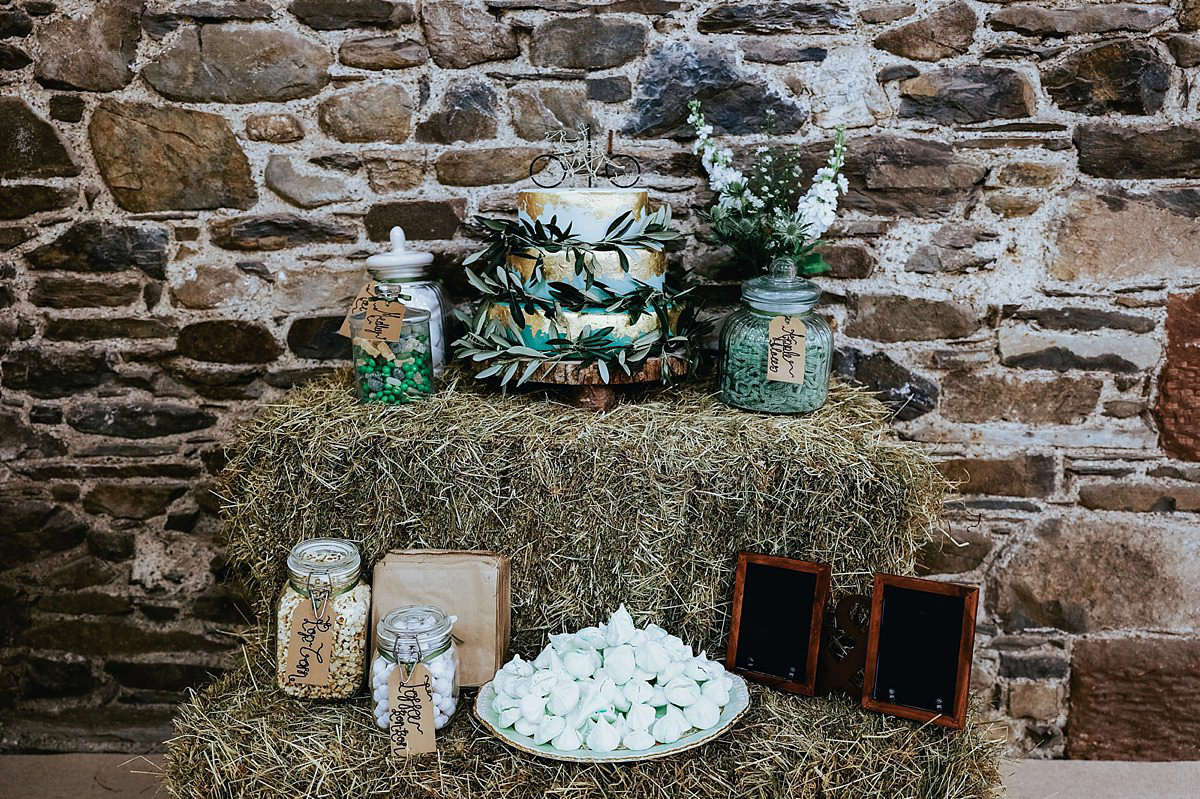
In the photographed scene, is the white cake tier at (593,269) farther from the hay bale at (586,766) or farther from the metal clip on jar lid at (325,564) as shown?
the hay bale at (586,766)

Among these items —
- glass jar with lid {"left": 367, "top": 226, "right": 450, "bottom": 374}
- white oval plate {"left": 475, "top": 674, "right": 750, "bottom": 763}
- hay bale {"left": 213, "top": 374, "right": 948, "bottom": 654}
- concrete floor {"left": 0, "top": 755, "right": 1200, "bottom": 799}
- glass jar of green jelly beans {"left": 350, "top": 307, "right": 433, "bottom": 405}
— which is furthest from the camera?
concrete floor {"left": 0, "top": 755, "right": 1200, "bottom": 799}

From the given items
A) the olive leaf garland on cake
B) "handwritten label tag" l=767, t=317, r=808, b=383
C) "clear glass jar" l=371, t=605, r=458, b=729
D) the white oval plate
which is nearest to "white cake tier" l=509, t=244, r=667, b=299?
the olive leaf garland on cake

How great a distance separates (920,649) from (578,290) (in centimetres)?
87

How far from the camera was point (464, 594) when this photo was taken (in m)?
1.49

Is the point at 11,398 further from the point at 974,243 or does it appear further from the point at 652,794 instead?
the point at 974,243

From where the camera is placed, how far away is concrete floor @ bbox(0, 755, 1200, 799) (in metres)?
1.96

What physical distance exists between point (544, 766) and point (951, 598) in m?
0.72

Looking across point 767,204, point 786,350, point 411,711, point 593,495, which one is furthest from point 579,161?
point 411,711

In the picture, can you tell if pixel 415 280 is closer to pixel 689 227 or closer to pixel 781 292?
pixel 689 227

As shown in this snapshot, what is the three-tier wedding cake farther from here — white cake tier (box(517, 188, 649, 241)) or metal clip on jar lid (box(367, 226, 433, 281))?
metal clip on jar lid (box(367, 226, 433, 281))

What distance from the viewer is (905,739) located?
136 centimetres

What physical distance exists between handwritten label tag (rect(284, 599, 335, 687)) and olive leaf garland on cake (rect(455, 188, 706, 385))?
519 millimetres

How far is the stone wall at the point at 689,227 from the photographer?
181cm

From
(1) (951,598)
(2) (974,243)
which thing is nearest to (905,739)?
(1) (951,598)
